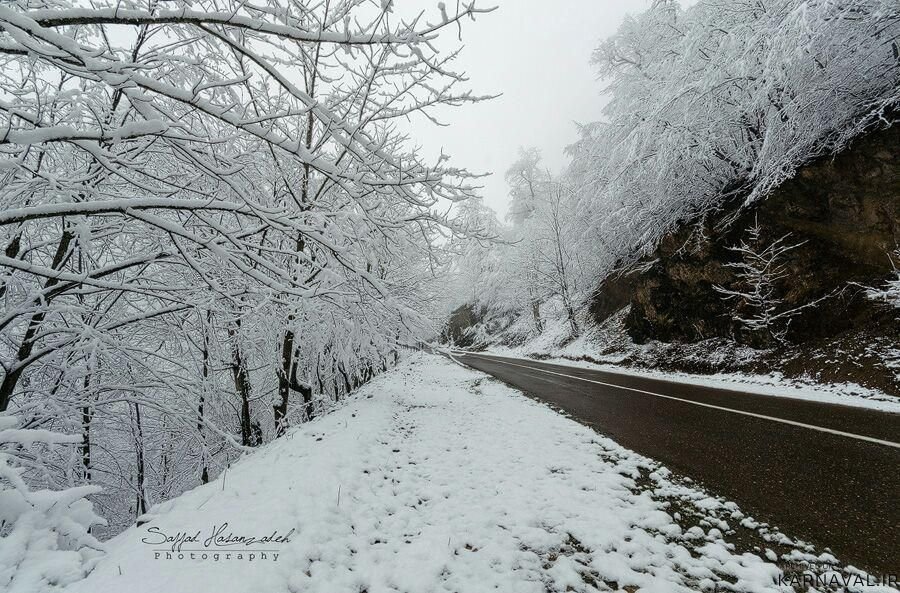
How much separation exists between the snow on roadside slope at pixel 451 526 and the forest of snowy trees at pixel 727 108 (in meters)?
2.76

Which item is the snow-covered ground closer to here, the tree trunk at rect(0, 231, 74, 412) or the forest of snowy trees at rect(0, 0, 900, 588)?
the forest of snowy trees at rect(0, 0, 900, 588)

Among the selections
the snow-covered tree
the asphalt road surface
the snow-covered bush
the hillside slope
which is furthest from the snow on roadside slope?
the snow-covered tree

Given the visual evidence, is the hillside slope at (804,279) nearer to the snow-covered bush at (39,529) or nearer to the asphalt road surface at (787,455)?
the asphalt road surface at (787,455)

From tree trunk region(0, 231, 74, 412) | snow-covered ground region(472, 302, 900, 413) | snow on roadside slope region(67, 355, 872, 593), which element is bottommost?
snow-covered ground region(472, 302, 900, 413)

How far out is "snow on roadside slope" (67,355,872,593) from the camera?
105 inches

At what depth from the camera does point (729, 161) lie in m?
11.3

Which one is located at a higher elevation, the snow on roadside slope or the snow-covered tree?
the snow-covered tree

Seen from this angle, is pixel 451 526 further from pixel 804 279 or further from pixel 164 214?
pixel 804 279

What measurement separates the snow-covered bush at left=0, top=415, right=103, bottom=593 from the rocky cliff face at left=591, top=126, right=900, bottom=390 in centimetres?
1214

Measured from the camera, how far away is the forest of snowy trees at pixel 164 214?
2.08 m

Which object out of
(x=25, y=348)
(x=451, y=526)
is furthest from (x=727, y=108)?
(x=25, y=348)

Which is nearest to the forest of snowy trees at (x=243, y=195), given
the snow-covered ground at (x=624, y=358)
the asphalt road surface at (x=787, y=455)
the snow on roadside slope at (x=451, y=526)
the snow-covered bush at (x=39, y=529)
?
the snow-covered bush at (x=39, y=529)

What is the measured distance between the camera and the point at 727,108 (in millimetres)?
10305

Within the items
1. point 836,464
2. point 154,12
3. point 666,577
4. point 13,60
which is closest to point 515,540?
point 666,577
